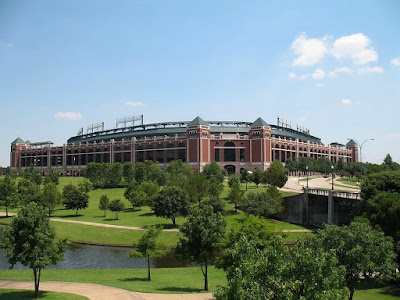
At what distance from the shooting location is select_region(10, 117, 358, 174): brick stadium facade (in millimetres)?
132500

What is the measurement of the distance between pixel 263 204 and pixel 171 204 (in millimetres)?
16065

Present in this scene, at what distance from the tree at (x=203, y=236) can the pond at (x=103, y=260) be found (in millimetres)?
14277

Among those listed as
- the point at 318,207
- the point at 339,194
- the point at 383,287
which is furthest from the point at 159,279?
the point at 318,207

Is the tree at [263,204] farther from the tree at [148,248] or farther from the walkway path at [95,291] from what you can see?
the walkway path at [95,291]

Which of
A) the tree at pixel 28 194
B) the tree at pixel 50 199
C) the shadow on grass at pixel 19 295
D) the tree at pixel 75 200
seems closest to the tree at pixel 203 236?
the shadow on grass at pixel 19 295

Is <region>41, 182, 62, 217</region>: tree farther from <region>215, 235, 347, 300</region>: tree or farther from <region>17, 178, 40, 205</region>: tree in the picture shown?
<region>215, 235, 347, 300</region>: tree

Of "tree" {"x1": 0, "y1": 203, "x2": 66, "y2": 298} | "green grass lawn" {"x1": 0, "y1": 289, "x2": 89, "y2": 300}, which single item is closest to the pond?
"green grass lawn" {"x1": 0, "y1": 289, "x2": 89, "y2": 300}

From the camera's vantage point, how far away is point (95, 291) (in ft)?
82.6

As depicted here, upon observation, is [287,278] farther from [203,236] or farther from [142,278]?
[142,278]

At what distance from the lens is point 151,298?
2391cm

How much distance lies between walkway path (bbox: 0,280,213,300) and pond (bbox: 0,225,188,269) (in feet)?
38.3

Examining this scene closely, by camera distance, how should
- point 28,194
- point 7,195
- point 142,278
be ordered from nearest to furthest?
point 142,278, point 7,195, point 28,194

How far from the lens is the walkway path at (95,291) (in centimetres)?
2395

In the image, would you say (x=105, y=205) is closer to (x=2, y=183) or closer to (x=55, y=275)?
(x=2, y=183)
